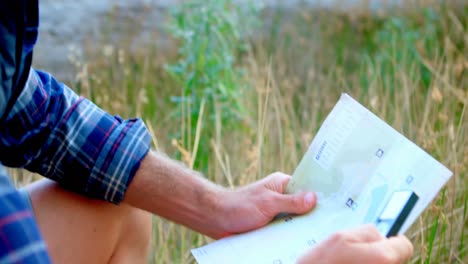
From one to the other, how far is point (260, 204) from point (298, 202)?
0.08 metres

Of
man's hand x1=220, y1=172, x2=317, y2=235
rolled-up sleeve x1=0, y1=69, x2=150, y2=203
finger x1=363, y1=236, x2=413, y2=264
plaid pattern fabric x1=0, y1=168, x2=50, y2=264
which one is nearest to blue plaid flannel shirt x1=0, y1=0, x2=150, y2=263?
rolled-up sleeve x1=0, y1=69, x2=150, y2=203

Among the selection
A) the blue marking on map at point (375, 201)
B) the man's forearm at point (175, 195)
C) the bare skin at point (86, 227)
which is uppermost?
the blue marking on map at point (375, 201)

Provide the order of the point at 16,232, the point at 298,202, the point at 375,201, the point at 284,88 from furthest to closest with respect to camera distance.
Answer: the point at 284,88 < the point at 298,202 < the point at 375,201 < the point at 16,232

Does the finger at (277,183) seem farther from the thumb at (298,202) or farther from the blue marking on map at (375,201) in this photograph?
the blue marking on map at (375,201)

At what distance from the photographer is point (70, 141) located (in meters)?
1.45

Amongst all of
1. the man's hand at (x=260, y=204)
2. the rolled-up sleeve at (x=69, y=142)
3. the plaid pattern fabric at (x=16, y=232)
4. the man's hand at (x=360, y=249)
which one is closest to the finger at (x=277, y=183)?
the man's hand at (x=260, y=204)

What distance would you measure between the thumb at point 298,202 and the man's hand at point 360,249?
25 cm

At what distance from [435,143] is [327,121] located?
27.8 inches

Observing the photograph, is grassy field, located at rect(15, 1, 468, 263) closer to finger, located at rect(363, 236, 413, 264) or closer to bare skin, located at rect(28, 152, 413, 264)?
bare skin, located at rect(28, 152, 413, 264)

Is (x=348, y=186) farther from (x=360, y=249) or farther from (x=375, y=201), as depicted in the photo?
(x=360, y=249)

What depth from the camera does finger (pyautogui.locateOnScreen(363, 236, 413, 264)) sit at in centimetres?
107

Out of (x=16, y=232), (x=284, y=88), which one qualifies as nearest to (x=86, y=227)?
(x=16, y=232)

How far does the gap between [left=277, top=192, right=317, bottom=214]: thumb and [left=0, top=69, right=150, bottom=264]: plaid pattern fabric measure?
0.86 ft

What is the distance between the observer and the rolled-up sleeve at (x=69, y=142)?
4.62 ft
